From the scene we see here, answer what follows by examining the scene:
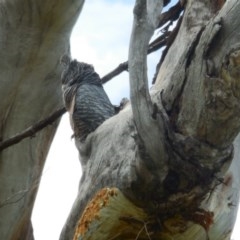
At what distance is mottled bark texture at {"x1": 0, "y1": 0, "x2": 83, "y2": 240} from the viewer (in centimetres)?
331

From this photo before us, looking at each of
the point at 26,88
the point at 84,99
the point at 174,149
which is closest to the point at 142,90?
the point at 174,149

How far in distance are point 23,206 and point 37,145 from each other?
238mm

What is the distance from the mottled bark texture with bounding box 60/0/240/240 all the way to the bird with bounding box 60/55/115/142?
0.23 ft

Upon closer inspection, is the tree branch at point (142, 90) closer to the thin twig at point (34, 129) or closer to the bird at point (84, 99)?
the bird at point (84, 99)

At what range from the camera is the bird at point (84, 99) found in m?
2.33

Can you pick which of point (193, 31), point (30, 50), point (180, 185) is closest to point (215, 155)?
point (180, 185)

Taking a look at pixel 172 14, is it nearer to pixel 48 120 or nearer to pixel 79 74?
pixel 79 74

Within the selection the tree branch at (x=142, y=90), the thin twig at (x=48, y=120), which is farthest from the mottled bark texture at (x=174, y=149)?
the thin twig at (x=48, y=120)

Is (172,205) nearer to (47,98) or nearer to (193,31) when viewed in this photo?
(193,31)

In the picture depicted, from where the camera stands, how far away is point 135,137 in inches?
81.6

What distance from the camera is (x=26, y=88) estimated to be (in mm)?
3475

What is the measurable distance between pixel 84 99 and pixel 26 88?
116cm

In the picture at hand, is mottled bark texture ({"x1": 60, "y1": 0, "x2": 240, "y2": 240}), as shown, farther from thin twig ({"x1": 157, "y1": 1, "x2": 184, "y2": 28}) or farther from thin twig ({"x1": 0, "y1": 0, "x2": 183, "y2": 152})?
thin twig ({"x1": 0, "y1": 0, "x2": 183, "y2": 152})

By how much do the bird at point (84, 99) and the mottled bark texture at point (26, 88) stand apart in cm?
84
